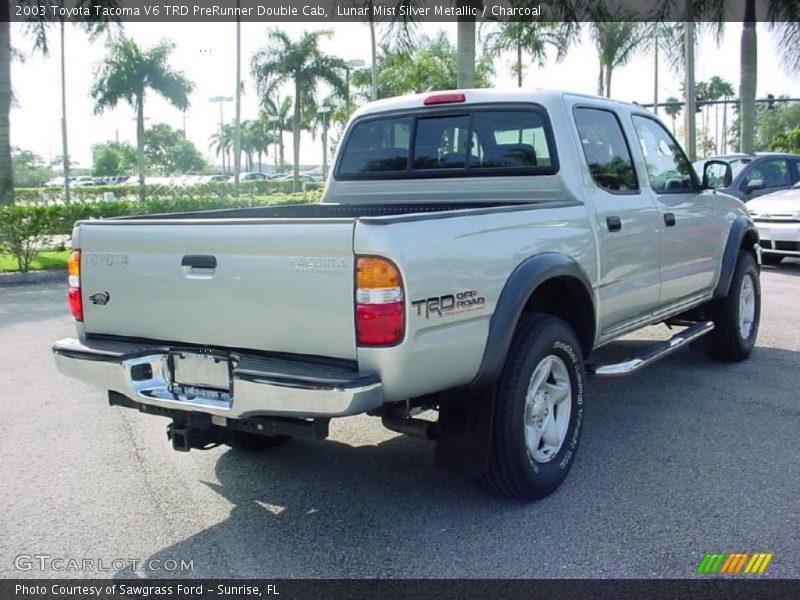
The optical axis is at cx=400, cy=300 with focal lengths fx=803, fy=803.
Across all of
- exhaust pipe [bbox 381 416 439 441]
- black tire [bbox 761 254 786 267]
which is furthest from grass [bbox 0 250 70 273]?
black tire [bbox 761 254 786 267]

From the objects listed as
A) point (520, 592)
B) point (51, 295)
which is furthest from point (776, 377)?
point (51, 295)

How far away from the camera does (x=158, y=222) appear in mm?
3746

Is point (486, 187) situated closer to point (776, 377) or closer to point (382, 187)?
point (382, 187)

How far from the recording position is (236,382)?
3.31m

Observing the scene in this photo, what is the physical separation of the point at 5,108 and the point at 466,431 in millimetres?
15455

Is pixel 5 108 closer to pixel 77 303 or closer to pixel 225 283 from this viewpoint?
pixel 77 303

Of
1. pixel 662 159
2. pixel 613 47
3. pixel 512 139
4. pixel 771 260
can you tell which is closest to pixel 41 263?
pixel 512 139

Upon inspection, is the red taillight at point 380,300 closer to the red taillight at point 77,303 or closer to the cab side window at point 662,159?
the red taillight at point 77,303

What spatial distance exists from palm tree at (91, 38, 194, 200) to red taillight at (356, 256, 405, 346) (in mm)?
41936

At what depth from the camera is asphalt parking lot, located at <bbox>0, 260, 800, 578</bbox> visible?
3.44 meters

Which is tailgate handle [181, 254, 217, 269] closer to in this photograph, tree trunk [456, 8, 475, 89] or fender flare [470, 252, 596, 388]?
fender flare [470, 252, 596, 388]

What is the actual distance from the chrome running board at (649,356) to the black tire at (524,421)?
16.5 inches

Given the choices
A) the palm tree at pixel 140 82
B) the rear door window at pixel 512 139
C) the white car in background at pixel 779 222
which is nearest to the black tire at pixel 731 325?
the rear door window at pixel 512 139

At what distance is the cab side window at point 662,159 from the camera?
18.2ft
